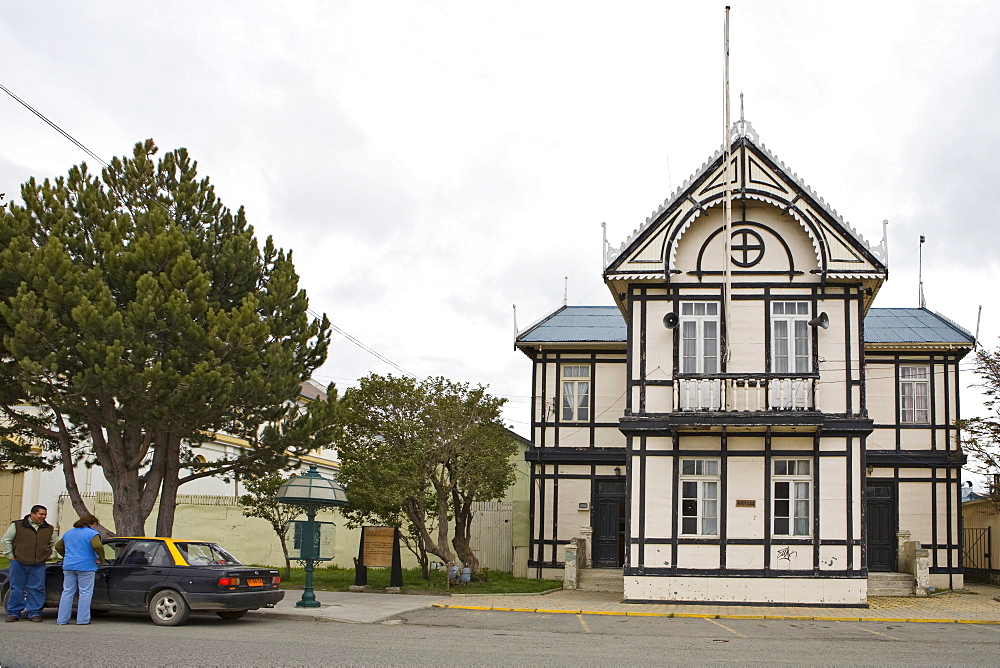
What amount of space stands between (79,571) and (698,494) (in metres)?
13.2

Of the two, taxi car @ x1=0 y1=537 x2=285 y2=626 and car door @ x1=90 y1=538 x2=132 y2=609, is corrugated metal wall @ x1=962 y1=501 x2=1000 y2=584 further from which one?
car door @ x1=90 y1=538 x2=132 y2=609

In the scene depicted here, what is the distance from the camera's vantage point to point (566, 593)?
2389 cm

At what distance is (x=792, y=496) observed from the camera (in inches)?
879

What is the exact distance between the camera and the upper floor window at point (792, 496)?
22188mm

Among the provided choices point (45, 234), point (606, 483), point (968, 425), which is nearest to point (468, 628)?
point (45, 234)

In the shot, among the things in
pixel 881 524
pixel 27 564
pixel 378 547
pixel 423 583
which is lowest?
pixel 423 583

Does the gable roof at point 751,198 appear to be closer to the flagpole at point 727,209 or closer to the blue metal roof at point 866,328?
the flagpole at point 727,209

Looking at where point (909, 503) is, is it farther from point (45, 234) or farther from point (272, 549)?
point (45, 234)

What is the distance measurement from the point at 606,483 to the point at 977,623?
11419mm

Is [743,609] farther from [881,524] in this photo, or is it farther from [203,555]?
[203,555]

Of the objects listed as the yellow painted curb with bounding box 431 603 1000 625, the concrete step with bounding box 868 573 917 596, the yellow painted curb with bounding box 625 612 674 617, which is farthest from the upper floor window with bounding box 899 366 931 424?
the yellow painted curb with bounding box 625 612 674 617

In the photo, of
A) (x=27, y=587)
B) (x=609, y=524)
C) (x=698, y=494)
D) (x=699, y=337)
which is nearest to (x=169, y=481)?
(x=27, y=587)

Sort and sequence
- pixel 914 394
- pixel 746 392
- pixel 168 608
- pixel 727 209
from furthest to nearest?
pixel 914 394, pixel 727 209, pixel 746 392, pixel 168 608

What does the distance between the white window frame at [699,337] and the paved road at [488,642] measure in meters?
6.21
